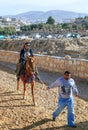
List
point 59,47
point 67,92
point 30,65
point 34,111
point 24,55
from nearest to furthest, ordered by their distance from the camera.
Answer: point 67,92 → point 34,111 → point 30,65 → point 24,55 → point 59,47

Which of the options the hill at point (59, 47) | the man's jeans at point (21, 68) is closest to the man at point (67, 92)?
the man's jeans at point (21, 68)

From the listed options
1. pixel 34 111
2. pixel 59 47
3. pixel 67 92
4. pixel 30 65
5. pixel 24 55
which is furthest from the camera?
pixel 59 47

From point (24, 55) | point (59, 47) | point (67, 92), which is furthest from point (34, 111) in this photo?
point (59, 47)

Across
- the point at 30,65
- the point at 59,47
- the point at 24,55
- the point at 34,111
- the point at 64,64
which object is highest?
the point at 24,55

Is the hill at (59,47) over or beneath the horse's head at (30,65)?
beneath

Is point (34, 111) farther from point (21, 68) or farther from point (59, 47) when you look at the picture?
point (59, 47)

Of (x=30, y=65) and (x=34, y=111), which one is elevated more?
(x=30, y=65)

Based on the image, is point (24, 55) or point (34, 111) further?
point (24, 55)

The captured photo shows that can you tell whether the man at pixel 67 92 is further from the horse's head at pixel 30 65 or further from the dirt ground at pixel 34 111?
the horse's head at pixel 30 65

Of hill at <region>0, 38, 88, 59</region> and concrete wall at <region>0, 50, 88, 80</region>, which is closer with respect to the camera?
concrete wall at <region>0, 50, 88, 80</region>

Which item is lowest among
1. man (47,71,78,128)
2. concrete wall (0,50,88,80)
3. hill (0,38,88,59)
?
hill (0,38,88,59)

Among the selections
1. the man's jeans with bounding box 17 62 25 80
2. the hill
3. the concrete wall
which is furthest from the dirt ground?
the hill

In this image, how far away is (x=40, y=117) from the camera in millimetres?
8914

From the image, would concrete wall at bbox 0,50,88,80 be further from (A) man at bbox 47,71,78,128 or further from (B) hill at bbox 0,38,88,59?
(B) hill at bbox 0,38,88,59
